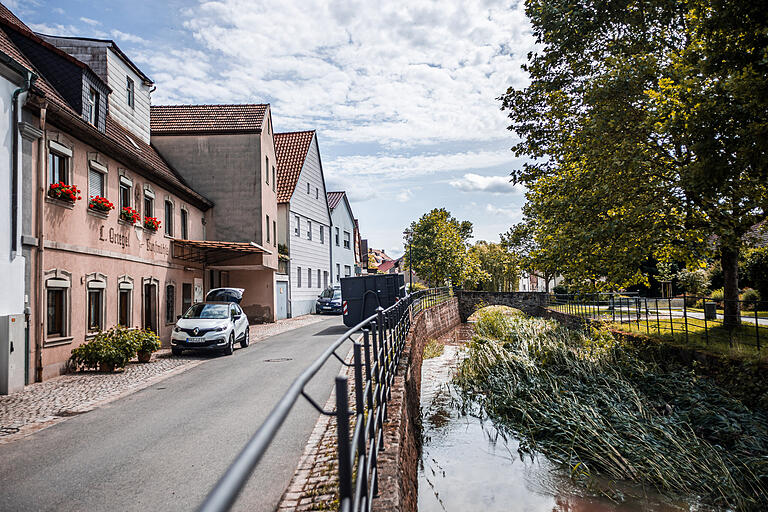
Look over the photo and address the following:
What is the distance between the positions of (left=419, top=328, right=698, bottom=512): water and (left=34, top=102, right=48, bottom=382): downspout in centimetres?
789

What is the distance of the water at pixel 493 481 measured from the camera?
7711 mm

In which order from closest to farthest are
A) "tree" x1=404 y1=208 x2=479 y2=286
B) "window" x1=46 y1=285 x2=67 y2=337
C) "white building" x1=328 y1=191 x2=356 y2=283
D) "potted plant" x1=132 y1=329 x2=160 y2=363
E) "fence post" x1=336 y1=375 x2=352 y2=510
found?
"fence post" x1=336 y1=375 x2=352 y2=510, "window" x1=46 y1=285 x2=67 y2=337, "potted plant" x1=132 y1=329 x2=160 y2=363, "white building" x1=328 y1=191 x2=356 y2=283, "tree" x1=404 y1=208 x2=479 y2=286

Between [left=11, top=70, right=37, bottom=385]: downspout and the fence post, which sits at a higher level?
[left=11, top=70, right=37, bottom=385]: downspout

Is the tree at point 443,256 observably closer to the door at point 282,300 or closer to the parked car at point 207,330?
the door at point 282,300

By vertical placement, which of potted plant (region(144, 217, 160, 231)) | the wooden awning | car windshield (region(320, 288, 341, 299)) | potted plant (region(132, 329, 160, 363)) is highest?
potted plant (region(144, 217, 160, 231))

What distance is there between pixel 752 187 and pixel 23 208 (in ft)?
50.7

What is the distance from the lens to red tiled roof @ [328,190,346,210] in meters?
43.3

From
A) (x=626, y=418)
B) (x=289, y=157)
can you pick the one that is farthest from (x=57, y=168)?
(x=289, y=157)

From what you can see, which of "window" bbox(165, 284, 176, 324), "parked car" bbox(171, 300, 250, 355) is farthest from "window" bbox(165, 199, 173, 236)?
"parked car" bbox(171, 300, 250, 355)

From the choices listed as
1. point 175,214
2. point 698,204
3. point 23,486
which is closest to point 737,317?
point 698,204

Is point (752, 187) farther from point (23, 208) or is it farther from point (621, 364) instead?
point (23, 208)

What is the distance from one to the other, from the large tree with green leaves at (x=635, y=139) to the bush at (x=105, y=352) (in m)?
11.0

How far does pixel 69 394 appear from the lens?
987cm

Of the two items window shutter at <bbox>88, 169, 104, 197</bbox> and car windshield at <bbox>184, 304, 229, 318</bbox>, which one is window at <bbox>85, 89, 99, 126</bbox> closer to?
window shutter at <bbox>88, 169, 104, 197</bbox>
